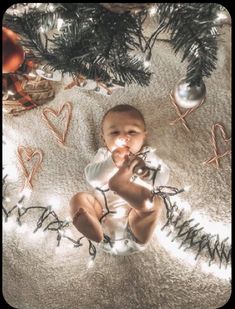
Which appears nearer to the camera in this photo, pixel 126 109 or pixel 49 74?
pixel 49 74

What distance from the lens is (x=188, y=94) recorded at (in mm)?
955

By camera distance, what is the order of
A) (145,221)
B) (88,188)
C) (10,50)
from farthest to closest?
(88,188) < (145,221) < (10,50)

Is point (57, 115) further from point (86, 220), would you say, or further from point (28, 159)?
point (86, 220)

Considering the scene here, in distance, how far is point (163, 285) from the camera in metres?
1.02

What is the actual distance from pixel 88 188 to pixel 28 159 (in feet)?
0.55

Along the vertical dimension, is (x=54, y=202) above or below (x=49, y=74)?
below

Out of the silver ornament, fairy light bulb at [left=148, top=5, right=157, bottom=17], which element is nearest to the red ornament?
fairy light bulb at [left=148, top=5, right=157, bottom=17]

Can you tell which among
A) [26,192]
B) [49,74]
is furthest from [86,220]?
[49,74]

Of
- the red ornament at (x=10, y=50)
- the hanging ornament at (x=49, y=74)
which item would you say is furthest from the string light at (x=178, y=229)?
the red ornament at (x=10, y=50)

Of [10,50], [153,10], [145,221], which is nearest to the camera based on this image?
[10,50]

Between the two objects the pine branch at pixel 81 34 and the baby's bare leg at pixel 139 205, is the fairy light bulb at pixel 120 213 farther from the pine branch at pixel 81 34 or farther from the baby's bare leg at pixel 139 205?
the pine branch at pixel 81 34

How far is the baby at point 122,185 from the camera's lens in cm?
91

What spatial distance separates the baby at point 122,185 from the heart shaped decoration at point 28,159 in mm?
133

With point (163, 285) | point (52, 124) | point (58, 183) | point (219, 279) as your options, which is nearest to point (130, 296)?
point (163, 285)
